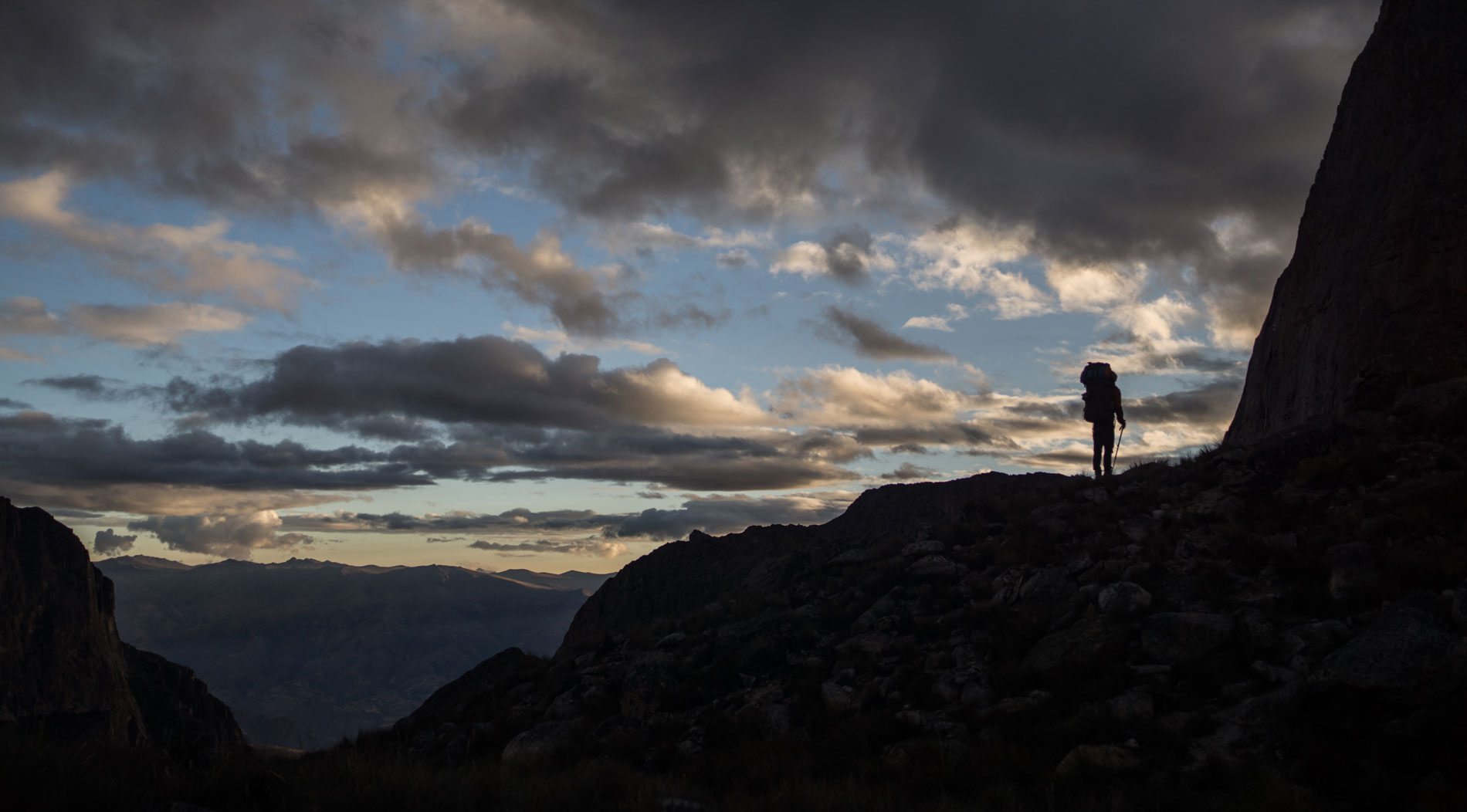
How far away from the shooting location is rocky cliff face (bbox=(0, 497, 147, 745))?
114 meters

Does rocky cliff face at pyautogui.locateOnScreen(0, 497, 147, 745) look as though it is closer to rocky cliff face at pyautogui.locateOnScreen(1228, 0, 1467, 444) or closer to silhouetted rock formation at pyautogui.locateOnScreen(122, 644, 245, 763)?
silhouetted rock formation at pyautogui.locateOnScreen(122, 644, 245, 763)

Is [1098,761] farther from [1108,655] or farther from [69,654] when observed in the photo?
[69,654]

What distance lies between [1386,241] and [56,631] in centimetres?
15922

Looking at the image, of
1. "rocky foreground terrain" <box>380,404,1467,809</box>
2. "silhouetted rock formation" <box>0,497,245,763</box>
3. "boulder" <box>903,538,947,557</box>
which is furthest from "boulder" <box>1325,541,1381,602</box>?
"silhouetted rock formation" <box>0,497,245,763</box>

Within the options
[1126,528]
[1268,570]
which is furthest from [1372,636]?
[1126,528]

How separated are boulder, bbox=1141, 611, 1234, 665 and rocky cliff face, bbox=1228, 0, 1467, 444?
29.4 feet

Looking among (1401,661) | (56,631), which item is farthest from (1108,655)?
(56,631)

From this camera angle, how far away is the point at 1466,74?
20.2 meters

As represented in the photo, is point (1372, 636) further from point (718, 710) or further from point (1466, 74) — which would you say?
point (1466, 74)

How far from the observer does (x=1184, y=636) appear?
13383mm

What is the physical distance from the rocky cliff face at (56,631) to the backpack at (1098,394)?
121m

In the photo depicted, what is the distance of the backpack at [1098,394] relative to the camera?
27484 millimetres

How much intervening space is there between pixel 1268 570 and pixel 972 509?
1083 cm

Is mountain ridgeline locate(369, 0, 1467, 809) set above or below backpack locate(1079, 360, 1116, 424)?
below
